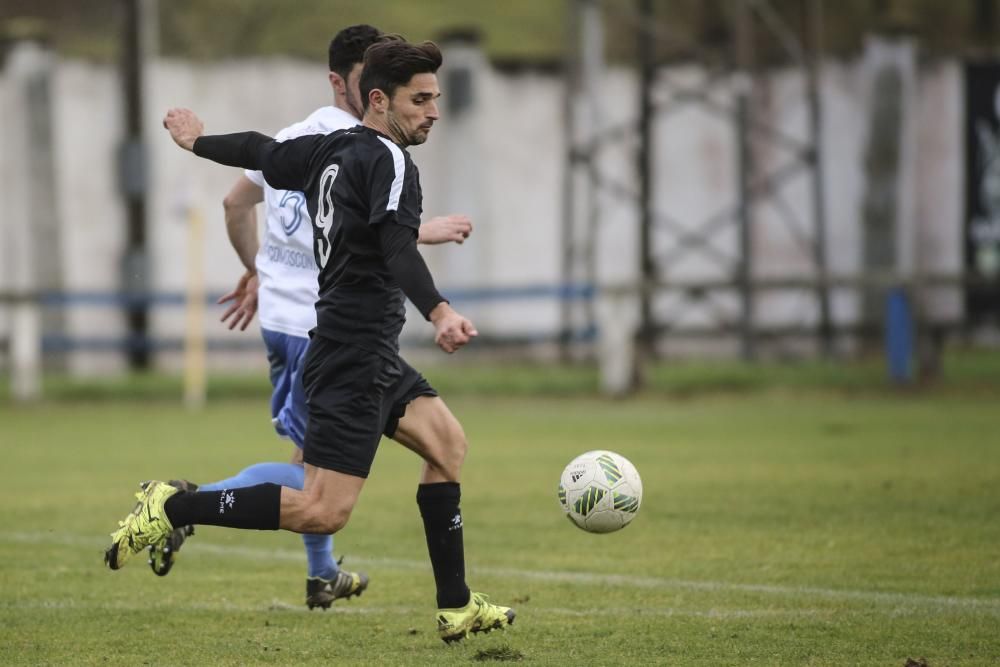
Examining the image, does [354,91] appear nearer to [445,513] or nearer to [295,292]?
[295,292]

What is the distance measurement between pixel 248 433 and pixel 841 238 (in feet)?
35.5

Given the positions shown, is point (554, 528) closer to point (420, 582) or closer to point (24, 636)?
point (420, 582)

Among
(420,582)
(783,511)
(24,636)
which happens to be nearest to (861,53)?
(783,511)

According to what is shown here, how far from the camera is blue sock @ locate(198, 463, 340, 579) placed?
20.8ft

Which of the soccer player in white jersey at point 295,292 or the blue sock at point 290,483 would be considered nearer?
the blue sock at point 290,483

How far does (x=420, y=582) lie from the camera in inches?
286

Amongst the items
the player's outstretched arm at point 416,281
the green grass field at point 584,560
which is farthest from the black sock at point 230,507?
the player's outstretched arm at point 416,281

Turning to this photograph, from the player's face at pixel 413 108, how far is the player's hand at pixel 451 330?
0.77 m

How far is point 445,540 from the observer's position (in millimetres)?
5965

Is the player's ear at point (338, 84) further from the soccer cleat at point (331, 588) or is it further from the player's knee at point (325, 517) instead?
the soccer cleat at point (331, 588)

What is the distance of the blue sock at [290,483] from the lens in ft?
20.8

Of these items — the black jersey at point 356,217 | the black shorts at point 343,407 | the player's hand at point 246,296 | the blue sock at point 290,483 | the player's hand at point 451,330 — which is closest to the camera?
the player's hand at point 451,330

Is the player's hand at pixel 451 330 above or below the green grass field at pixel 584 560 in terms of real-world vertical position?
above

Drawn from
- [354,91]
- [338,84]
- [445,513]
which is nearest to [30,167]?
[338,84]
